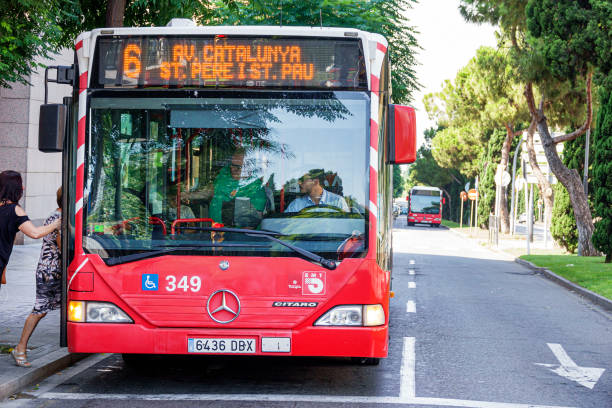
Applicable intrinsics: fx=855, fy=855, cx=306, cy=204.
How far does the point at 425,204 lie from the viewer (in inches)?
2751

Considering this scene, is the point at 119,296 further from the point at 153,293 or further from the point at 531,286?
the point at 531,286

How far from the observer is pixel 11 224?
7074 mm

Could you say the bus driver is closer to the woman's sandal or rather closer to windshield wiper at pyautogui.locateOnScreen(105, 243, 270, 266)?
windshield wiper at pyautogui.locateOnScreen(105, 243, 270, 266)

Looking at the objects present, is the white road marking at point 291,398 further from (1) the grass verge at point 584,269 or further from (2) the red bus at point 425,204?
(2) the red bus at point 425,204

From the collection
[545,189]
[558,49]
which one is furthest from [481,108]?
[558,49]

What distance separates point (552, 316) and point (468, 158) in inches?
2369

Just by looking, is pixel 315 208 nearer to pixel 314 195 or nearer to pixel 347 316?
pixel 314 195

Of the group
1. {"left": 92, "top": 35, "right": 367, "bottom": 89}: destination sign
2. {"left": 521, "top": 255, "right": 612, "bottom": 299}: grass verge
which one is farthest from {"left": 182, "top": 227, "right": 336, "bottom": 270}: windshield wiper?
{"left": 521, "top": 255, "right": 612, "bottom": 299}: grass verge

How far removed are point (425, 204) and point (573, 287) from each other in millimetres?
51686

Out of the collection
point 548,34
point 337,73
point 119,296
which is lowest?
point 119,296

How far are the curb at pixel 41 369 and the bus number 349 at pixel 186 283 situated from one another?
158cm

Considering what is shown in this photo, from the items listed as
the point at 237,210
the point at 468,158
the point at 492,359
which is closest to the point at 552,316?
the point at 492,359

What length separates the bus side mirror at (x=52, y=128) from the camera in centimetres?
623

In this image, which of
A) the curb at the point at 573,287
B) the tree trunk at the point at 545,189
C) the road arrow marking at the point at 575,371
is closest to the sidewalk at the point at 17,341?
the road arrow marking at the point at 575,371
